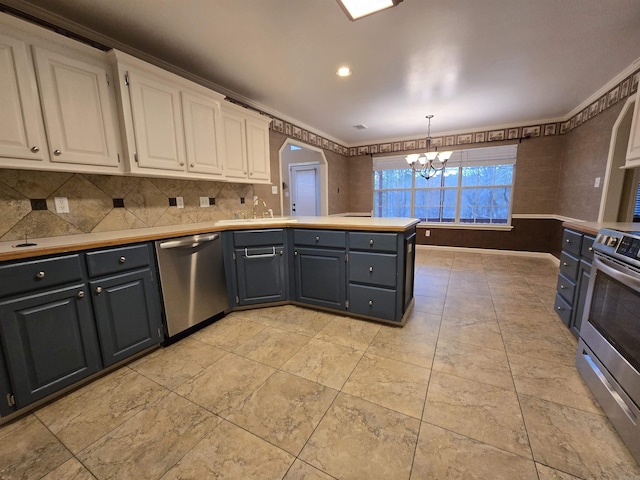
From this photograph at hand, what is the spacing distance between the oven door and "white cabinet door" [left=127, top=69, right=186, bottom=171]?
309 cm

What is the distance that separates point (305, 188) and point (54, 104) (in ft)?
15.0

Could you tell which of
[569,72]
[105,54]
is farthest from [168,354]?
[569,72]

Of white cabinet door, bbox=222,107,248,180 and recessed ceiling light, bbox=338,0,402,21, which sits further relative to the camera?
white cabinet door, bbox=222,107,248,180

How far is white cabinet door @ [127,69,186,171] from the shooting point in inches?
80.0

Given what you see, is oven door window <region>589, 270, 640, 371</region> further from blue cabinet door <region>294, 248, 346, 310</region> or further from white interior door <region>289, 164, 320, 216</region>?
white interior door <region>289, 164, 320, 216</region>

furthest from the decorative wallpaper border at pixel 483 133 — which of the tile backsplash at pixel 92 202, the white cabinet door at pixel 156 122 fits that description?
the tile backsplash at pixel 92 202

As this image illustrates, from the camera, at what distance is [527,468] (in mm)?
1112

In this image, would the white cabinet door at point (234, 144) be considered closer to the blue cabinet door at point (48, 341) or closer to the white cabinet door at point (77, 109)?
the white cabinet door at point (77, 109)

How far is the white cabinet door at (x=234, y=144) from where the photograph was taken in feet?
9.17

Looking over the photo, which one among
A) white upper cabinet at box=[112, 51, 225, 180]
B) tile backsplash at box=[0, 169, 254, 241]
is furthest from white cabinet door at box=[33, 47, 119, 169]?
tile backsplash at box=[0, 169, 254, 241]

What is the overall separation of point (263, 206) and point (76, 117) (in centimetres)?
213

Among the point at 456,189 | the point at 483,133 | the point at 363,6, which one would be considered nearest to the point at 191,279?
the point at 363,6

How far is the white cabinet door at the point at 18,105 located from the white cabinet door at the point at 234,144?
139 centimetres

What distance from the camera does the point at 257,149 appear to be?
10.3 ft
